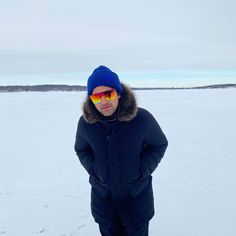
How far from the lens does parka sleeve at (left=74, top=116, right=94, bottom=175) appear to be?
246 cm

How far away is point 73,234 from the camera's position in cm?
364

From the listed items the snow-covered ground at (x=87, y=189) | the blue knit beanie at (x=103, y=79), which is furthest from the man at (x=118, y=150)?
the snow-covered ground at (x=87, y=189)

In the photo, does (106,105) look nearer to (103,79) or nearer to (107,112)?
(107,112)

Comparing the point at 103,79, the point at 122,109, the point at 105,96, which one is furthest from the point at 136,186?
the point at 103,79

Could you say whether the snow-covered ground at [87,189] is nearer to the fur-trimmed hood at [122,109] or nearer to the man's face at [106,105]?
the fur-trimmed hood at [122,109]

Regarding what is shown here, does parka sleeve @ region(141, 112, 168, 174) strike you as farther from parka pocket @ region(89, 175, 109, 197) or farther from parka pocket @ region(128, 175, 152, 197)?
parka pocket @ region(89, 175, 109, 197)

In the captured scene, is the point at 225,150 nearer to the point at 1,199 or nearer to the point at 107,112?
the point at 1,199

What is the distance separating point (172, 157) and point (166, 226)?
3.38 meters

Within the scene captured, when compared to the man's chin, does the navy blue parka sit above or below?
below

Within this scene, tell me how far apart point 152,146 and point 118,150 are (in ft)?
0.99

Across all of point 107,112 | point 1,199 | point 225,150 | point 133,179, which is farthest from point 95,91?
point 225,150

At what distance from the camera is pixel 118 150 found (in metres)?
2.29

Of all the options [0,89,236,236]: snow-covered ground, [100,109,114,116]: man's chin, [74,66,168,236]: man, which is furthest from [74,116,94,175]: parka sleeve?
[0,89,236,236]: snow-covered ground

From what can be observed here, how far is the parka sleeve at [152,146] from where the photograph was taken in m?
2.35
